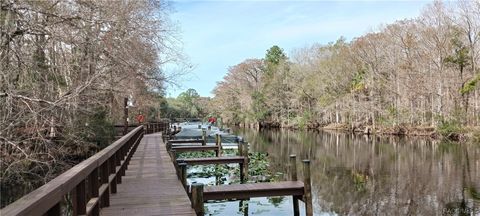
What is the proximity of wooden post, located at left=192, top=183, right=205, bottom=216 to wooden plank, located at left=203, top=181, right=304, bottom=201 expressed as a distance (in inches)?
102

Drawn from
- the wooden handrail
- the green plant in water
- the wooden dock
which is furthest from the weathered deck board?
the green plant in water

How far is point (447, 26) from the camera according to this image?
3506cm

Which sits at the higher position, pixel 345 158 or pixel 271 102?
pixel 271 102

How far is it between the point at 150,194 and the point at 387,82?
38.6 metres

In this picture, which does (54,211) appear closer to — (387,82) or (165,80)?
(165,80)

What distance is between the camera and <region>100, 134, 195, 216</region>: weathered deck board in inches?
251

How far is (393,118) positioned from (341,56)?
39.5 ft

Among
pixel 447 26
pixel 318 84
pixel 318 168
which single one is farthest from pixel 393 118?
pixel 318 168

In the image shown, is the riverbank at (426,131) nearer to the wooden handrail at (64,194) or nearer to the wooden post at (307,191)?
the wooden post at (307,191)

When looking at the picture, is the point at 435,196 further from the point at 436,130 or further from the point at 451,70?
the point at 451,70

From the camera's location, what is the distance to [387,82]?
42812mm

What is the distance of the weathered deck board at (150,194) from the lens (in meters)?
6.36

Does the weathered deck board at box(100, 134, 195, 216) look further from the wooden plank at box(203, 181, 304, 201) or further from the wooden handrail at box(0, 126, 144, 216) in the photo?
the wooden plank at box(203, 181, 304, 201)

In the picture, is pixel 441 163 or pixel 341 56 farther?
pixel 341 56
